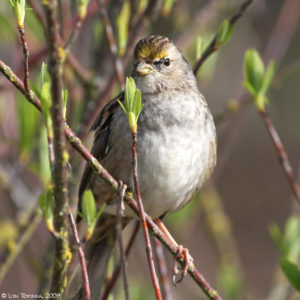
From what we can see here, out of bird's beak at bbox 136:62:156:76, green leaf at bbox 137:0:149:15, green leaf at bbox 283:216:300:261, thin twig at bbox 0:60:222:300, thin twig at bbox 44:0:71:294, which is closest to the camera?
thin twig at bbox 44:0:71:294

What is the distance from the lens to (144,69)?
3.10m

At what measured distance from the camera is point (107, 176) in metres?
2.02

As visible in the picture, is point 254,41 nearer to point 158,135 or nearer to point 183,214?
point 183,214

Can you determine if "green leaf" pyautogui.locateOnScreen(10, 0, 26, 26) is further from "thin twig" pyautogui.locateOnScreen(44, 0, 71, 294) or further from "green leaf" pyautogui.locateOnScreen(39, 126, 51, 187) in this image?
"green leaf" pyautogui.locateOnScreen(39, 126, 51, 187)

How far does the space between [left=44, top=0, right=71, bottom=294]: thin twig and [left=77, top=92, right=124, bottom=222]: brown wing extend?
1195 mm

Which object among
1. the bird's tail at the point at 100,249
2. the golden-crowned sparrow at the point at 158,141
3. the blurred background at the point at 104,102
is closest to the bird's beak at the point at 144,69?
the golden-crowned sparrow at the point at 158,141

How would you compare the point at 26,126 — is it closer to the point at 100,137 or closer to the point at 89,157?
the point at 100,137

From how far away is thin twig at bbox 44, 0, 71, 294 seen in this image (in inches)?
60.8

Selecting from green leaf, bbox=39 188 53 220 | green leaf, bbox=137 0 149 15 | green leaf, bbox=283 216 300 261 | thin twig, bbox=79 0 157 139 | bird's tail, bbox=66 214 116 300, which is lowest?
bird's tail, bbox=66 214 116 300

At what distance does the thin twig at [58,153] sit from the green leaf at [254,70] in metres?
1.24

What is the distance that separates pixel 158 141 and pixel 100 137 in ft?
1.29

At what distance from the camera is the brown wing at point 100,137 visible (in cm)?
312

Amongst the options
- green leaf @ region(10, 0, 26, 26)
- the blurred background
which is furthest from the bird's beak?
green leaf @ region(10, 0, 26, 26)

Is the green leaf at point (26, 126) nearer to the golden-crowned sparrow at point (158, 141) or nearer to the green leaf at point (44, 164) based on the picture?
the green leaf at point (44, 164)
